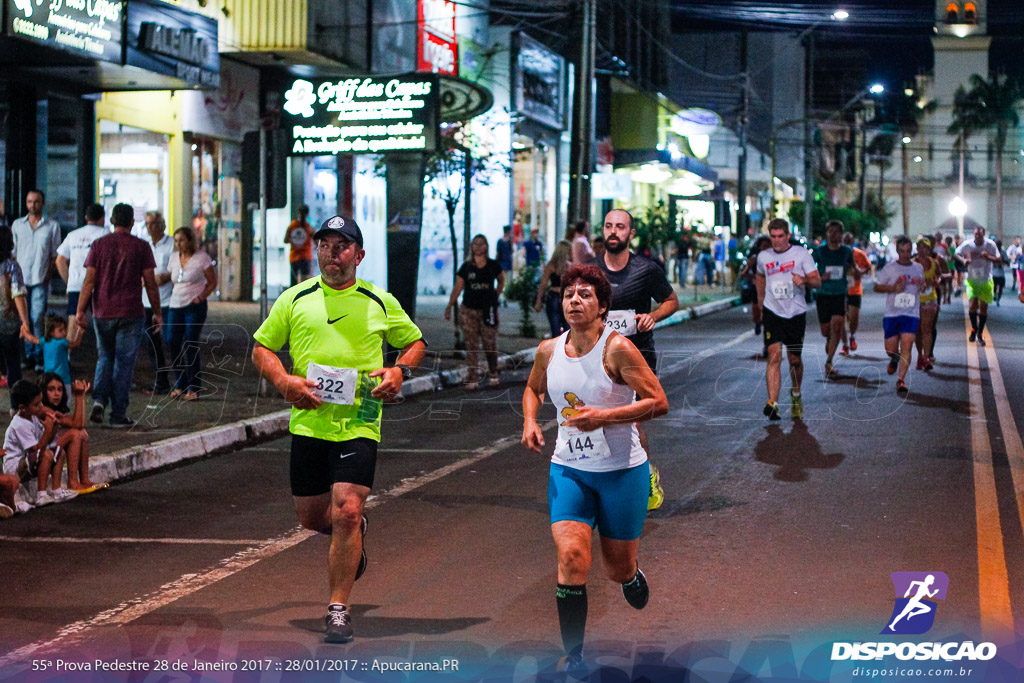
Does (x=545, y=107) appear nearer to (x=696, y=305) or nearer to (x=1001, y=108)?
(x=696, y=305)

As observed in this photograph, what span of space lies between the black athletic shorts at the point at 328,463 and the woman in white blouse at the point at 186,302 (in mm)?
8001

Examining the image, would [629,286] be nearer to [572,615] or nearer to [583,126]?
[572,615]

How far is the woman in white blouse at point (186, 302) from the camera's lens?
536 inches

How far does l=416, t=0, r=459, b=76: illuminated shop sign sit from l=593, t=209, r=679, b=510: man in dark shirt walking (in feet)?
67.6

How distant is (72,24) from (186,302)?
179 inches

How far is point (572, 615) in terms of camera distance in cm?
509

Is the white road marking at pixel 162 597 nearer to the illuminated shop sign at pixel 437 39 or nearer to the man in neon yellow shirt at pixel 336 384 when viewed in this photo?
the man in neon yellow shirt at pixel 336 384

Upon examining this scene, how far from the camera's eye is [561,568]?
510cm

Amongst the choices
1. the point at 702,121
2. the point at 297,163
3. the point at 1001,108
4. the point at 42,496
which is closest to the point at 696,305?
the point at 297,163

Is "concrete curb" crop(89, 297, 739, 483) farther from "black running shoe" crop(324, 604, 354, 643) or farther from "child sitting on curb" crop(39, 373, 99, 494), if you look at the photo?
"black running shoe" crop(324, 604, 354, 643)

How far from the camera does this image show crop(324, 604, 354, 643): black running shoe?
5.54m

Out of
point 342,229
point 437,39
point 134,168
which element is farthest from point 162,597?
point 437,39

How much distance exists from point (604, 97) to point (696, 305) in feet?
48.1

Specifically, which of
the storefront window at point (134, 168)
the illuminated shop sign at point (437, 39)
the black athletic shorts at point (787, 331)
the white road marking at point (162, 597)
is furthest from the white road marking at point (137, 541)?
the illuminated shop sign at point (437, 39)
